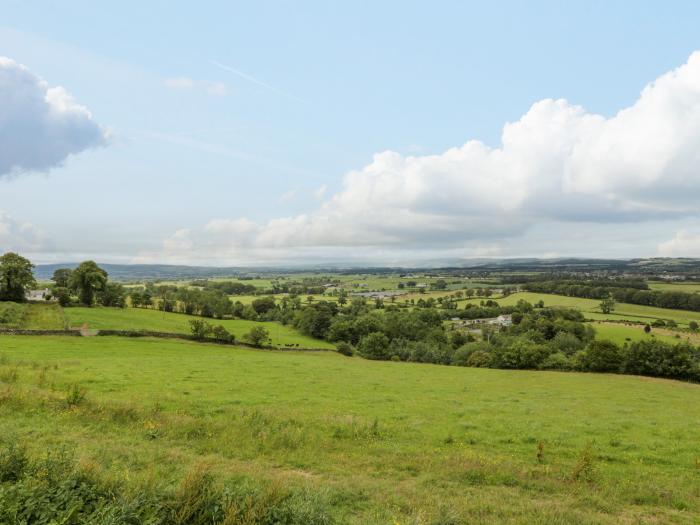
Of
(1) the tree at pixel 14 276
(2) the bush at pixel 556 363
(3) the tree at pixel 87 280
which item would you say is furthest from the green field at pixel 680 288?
(1) the tree at pixel 14 276

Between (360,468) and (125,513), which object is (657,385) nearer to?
(360,468)

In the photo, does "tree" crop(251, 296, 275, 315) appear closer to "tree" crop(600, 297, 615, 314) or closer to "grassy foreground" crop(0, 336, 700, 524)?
"grassy foreground" crop(0, 336, 700, 524)

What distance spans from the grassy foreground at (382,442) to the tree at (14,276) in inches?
2012

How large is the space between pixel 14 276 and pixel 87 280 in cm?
1017

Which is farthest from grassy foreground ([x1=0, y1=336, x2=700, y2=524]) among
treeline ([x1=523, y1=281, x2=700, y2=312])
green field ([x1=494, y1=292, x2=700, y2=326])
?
treeline ([x1=523, y1=281, x2=700, y2=312])

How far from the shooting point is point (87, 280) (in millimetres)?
70375

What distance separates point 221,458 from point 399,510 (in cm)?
528

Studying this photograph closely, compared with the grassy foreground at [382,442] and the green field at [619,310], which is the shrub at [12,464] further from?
the green field at [619,310]

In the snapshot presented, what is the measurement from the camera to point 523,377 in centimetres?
4006

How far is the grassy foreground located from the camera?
8.87 meters

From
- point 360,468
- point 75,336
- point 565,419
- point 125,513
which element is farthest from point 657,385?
point 75,336

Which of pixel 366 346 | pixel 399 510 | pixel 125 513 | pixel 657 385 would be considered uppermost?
pixel 125 513

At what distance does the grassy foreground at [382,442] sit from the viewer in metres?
8.87

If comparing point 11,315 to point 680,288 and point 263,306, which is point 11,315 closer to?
point 263,306
